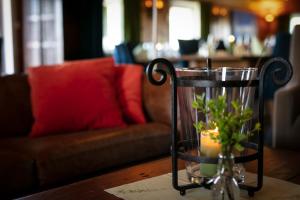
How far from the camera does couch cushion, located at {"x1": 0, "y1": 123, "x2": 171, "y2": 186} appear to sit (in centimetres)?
171

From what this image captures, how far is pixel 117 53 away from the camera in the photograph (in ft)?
13.4

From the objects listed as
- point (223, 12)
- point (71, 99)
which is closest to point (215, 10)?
point (223, 12)

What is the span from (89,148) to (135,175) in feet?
2.03

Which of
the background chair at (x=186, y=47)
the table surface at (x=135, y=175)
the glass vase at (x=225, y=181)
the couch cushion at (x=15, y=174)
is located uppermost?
the background chair at (x=186, y=47)

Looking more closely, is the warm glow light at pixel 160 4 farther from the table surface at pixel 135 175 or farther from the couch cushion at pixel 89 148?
the table surface at pixel 135 175

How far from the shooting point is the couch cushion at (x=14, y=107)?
2102 millimetres

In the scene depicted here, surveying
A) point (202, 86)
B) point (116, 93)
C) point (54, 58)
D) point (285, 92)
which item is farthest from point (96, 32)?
point (202, 86)

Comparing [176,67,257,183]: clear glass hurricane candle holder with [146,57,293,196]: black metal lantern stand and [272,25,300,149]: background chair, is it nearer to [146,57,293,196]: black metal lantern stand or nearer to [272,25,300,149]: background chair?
[146,57,293,196]: black metal lantern stand

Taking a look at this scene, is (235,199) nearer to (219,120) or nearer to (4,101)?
(219,120)

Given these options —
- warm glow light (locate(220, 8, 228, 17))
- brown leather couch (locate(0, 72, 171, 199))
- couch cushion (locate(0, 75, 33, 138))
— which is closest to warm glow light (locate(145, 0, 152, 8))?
warm glow light (locate(220, 8, 228, 17))

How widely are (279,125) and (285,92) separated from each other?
7.2 inches

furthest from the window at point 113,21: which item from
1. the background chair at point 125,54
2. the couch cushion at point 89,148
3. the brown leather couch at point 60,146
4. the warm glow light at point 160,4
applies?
the couch cushion at point 89,148

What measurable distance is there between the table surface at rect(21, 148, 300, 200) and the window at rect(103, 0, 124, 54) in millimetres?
6445

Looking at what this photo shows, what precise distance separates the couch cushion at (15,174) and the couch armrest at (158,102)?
34.8 inches
